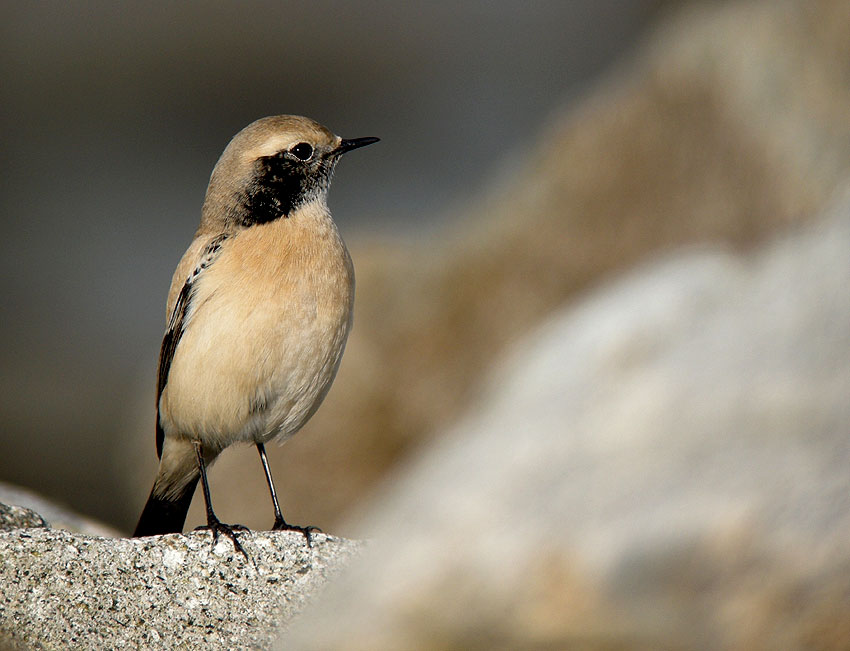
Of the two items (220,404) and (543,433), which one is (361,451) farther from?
(543,433)

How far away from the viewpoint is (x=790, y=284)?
10.6 feet

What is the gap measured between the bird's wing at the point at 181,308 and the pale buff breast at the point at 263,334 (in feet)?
0.24

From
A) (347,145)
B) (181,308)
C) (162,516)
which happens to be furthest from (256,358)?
(347,145)

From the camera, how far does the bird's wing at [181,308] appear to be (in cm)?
555

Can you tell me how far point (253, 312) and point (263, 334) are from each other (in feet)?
0.38

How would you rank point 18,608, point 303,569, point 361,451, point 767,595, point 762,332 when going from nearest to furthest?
point 767,595
point 762,332
point 18,608
point 303,569
point 361,451

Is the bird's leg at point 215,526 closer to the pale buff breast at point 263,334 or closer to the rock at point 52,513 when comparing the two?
the pale buff breast at point 263,334

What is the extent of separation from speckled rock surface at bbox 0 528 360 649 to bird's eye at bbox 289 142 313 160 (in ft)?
7.94

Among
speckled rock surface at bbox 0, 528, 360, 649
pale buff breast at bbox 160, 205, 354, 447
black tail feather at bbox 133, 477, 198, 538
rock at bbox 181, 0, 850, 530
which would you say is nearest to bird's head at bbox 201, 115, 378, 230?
pale buff breast at bbox 160, 205, 354, 447

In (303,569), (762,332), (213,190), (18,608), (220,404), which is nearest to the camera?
(762,332)

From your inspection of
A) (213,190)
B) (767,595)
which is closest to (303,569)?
(767,595)

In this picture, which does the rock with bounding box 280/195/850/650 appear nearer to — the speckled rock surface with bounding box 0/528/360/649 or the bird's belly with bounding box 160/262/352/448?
the speckled rock surface with bounding box 0/528/360/649

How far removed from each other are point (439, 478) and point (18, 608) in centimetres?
149

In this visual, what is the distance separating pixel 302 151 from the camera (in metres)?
5.84
